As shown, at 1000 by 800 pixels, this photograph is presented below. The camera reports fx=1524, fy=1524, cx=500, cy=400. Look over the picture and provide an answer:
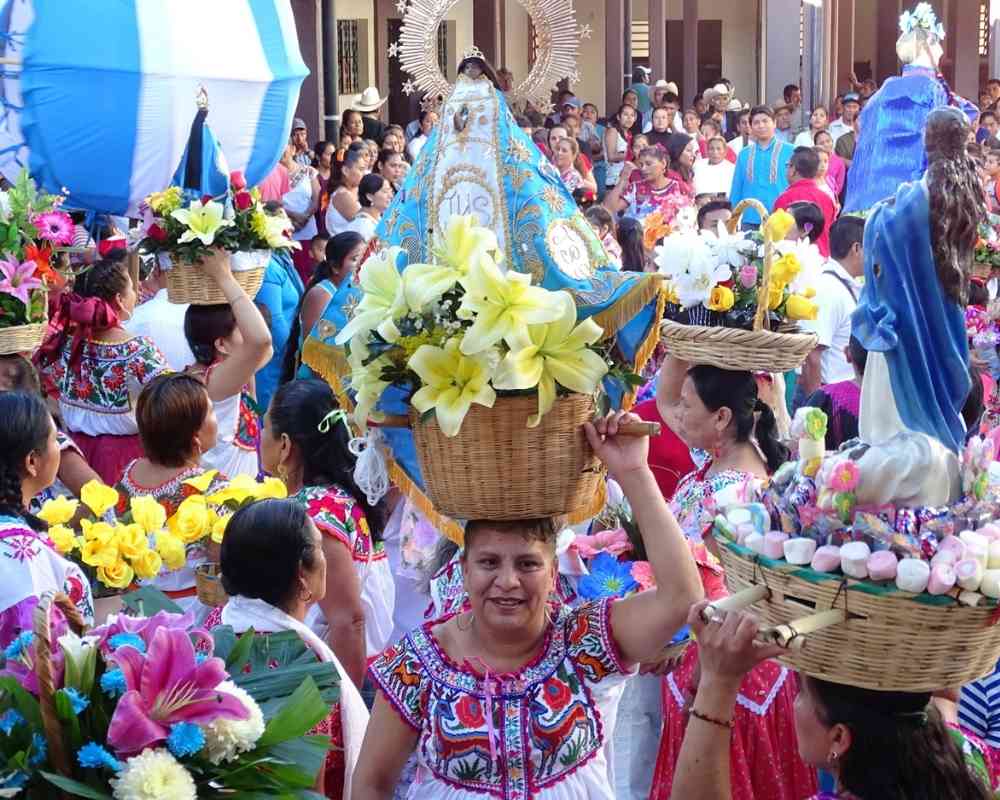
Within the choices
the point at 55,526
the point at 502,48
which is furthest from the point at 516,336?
the point at 502,48

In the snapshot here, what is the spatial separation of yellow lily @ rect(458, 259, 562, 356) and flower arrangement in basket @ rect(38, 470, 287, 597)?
1.44 metres

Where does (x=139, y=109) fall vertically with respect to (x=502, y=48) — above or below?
below


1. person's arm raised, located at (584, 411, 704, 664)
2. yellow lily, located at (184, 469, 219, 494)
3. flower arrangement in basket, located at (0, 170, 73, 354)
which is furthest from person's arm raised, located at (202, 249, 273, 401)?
person's arm raised, located at (584, 411, 704, 664)

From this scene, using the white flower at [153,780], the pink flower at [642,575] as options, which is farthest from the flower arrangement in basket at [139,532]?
Answer: the white flower at [153,780]

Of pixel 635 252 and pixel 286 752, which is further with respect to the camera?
pixel 635 252

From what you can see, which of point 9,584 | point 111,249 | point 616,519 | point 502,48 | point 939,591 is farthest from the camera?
point 502,48

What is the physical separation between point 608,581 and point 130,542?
1242mm

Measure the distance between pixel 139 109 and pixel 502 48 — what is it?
1302 centimetres

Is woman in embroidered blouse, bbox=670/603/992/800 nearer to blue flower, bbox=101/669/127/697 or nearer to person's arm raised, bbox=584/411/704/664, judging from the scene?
person's arm raised, bbox=584/411/704/664

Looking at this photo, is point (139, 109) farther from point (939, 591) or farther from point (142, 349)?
point (939, 591)

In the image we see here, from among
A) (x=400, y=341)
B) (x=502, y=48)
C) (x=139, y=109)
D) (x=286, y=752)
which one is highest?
(x=502, y=48)

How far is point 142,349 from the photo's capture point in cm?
546

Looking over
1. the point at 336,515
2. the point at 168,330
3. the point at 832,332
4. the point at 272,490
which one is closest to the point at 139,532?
the point at 272,490

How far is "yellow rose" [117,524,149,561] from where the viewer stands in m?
3.72
